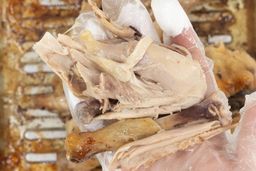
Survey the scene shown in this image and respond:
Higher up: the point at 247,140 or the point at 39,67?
the point at 247,140

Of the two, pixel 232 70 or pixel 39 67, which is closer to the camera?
pixel 232 70

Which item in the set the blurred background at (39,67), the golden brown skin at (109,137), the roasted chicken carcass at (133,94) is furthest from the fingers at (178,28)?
the blurred background at (39,67)

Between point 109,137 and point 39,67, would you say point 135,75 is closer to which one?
point 109,137

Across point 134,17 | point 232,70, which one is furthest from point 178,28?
point 232,70

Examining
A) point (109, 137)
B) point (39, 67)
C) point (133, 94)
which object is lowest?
point (39, 67)

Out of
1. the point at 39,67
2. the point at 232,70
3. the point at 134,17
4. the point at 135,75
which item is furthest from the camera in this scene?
the point at 39,67

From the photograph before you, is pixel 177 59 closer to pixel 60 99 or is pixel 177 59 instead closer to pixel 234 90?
pixel 234 90

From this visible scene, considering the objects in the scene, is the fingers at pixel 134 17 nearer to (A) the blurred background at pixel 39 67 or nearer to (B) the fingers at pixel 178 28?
(B) the fingers at pixel 178 28
